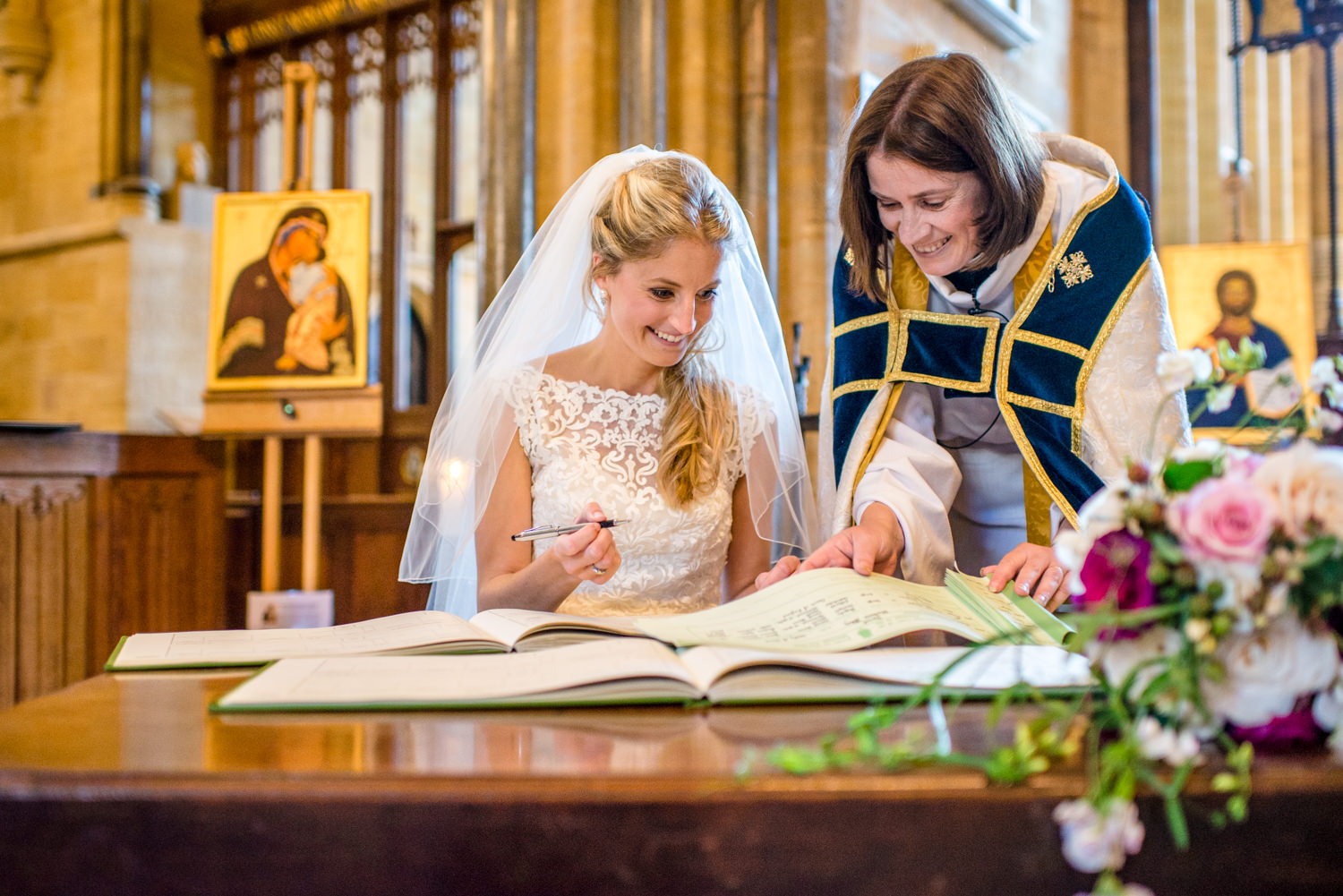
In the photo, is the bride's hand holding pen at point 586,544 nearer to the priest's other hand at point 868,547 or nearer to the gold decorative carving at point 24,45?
the priest's other hand at point 868,547

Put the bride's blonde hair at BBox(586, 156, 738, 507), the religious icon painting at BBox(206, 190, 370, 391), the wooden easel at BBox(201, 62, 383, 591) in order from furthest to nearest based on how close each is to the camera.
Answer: the religious icon painting at BBox(206, 190, 370, 391)
the wooden easel at BBox(201, 62, 383, 591)
the bride's blonde hair at BBox(586, 156, 738, 507)

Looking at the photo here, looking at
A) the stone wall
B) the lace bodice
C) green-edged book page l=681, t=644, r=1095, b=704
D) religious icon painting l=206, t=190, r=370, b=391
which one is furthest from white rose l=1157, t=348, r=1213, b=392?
the stone wall

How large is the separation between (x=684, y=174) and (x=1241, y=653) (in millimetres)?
1698

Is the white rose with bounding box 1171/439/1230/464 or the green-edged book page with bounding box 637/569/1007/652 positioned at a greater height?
the white rose with bounding box 1171/439/1230/464

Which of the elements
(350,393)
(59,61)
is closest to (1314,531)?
(350,393)

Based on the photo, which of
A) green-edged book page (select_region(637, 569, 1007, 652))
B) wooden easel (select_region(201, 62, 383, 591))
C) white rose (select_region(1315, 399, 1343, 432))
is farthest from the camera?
wooden easel (select_region(201, 62, 383, 591))

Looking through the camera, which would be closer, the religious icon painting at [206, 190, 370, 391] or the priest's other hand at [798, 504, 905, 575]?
the priest's other hand at [798, 504, 905, 575]

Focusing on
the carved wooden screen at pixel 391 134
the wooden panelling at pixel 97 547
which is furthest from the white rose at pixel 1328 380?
the carved wooden screen at pixel 391 134

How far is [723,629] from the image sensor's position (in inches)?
47.9

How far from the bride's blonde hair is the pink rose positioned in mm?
1527

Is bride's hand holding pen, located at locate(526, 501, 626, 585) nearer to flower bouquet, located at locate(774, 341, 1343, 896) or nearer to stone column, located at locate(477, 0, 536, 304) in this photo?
flower bouquet, located at locate(774, 341, 1343, 896)

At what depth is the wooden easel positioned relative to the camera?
14.6ft

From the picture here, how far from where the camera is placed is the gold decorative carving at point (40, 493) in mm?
4121

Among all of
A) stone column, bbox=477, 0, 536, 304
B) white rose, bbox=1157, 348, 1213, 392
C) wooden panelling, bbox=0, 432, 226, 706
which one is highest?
stone column, bbox=477, 0, 536, 304
